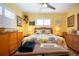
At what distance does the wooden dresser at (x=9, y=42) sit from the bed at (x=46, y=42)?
92 mm

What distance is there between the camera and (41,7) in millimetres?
1699

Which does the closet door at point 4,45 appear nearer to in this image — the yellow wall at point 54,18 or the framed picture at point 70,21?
the yellow wall at point 54,18

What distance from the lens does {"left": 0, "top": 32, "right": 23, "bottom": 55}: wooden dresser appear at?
5.20 feet

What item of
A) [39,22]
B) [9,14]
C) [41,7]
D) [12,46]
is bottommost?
[12,46]

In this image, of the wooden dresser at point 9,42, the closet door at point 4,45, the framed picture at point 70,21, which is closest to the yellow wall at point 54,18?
the framed picture at point 70,21

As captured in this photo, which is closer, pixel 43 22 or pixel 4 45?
pixel 4 45

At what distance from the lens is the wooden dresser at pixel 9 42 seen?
1584 millimetres

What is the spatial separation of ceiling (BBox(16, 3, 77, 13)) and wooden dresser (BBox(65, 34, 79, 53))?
424mm

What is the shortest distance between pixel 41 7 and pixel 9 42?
734mm

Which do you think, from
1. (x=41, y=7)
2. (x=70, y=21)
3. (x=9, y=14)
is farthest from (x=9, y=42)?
(x=70, y=21)

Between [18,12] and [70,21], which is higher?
[18,12]

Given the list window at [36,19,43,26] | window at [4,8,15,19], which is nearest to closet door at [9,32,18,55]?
window at [4,8,15,19]

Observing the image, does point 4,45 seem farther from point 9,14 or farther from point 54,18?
point 54,18

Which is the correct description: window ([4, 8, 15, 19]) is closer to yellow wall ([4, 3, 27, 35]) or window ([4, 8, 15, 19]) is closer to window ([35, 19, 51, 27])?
yellow wall ([4, 3, 27, 35])
